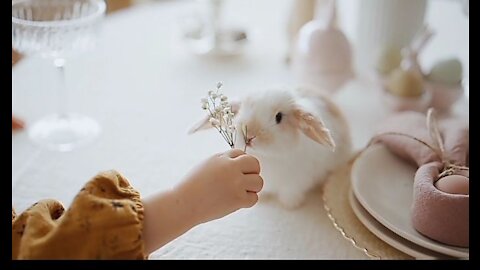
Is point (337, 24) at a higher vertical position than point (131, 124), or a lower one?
higher

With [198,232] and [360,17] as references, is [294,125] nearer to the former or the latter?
[198,232]

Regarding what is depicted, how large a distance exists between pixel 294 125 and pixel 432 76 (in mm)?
294

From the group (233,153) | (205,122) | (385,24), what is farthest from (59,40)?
(385,24)

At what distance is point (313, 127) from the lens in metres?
0.66

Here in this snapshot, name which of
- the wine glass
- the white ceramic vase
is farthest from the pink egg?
the wine glass

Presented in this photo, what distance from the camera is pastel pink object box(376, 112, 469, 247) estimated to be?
605 mm

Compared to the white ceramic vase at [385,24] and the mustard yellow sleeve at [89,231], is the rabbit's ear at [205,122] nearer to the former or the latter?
the mustard yellow sleeve at [89,231]

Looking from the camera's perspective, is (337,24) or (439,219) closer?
(439,219)

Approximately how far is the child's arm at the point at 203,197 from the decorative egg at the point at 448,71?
1.40ft

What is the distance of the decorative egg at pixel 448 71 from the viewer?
2.86ft

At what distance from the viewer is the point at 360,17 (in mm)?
965

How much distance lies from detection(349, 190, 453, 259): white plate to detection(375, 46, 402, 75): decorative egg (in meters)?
0.27

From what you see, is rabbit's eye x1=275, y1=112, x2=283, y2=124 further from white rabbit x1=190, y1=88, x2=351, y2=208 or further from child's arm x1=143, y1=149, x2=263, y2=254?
child's arm x1=143, y1=149, x2=263, y2=254
